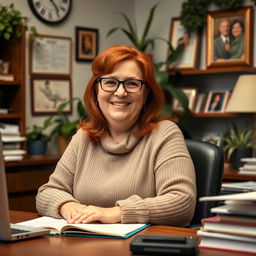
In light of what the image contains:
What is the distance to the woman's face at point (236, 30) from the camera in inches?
175

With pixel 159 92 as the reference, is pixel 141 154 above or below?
below

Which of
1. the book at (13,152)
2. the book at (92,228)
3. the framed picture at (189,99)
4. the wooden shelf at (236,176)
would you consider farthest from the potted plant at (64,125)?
the book at (92,228)

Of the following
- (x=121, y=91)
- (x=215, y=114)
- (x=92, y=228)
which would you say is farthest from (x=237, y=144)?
(x=92, y=228)

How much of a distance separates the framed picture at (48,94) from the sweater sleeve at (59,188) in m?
2.27

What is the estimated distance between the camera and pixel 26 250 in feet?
4.57

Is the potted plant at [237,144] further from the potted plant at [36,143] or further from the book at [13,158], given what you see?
the book at [13,158]

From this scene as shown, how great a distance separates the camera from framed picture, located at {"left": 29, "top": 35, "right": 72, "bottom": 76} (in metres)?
4.43

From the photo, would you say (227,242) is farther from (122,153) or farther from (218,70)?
(218,70)

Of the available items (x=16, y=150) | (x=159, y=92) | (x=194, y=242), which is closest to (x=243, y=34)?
(x=16, y=150)

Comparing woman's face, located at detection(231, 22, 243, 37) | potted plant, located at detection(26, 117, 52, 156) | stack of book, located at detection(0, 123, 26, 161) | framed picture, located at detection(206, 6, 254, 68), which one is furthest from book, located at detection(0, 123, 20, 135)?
woman's face, located at detection(231, 22, 243, 37)

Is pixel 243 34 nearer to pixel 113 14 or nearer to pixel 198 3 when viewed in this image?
pixel 198 3

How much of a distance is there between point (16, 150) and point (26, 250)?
2628 millimetres

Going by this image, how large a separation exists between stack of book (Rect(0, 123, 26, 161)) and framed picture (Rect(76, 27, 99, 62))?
106 cm

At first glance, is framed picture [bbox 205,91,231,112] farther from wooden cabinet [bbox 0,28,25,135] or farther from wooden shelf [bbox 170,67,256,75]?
wooden cabinet [bbox 0,28,25,135]
